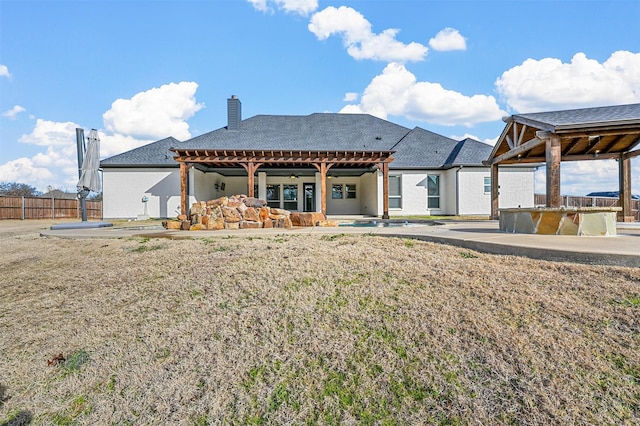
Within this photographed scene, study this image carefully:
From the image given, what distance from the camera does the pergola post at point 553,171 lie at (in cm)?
668

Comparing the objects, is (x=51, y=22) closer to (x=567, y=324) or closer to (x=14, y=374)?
(x=14, y=374)

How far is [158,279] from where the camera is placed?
419 cm

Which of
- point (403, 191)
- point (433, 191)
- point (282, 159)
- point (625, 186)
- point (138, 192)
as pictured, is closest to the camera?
point (625, 186)

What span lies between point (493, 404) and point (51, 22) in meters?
13.3

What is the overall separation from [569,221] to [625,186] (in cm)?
612

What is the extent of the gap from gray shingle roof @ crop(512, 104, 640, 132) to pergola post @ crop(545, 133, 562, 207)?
276 millimetres

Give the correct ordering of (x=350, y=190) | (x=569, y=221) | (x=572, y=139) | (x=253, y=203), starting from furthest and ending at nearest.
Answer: (x=350, y=190) < (x=253, y=203) < (x=572, y=139) < (x=569, y=221)

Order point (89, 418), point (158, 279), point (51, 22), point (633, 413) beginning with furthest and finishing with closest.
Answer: point (51, 22) < point (158, 279) < point (89, 418) < point (633, 413)

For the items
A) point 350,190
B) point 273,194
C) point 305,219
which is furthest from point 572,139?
point 273,194

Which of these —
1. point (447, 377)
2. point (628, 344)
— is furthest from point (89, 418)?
point (628, 344)

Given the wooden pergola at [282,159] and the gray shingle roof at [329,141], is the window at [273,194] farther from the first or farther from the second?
the wooden pergola at [282,159]

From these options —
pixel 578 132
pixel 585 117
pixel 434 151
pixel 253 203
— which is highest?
pixel 434 151

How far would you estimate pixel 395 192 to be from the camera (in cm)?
1783

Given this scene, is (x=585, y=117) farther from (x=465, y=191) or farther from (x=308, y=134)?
(x=308, y=134)
